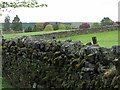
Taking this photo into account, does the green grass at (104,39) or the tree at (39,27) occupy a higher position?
the tree at (39,27)

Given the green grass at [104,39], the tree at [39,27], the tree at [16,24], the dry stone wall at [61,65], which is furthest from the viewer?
the tree at [16,24]

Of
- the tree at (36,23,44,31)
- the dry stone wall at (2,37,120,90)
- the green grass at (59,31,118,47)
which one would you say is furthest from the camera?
the tree at (36,23,44,31)

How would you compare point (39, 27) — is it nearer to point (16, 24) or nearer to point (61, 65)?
point (16, 24)

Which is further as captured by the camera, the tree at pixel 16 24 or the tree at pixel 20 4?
the tree at pixel 16 24

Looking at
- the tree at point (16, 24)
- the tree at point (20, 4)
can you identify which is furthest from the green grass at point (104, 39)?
the tree at point (16, 24)

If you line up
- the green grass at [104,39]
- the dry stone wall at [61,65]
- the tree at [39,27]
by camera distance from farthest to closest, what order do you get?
the tree at [39,27], the green grass at [104,39], the dry stone wall at [61,65]

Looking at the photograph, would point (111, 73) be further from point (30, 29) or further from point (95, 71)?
point (30, 29)

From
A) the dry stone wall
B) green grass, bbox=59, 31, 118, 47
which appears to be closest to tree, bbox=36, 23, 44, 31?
green grass, bbox=59, 31, 118, 47

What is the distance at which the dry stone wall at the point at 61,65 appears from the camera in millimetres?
6457

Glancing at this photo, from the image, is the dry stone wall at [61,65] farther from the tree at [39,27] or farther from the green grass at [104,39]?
the tree at [39,27]

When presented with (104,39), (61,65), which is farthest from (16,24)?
(61,65)

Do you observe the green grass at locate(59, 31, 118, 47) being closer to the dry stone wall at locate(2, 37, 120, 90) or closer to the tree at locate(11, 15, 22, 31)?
the dry stone wall at locate(2, 37, 120, 90)

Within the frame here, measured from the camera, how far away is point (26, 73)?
11289 mm

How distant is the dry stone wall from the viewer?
646 centimetres
